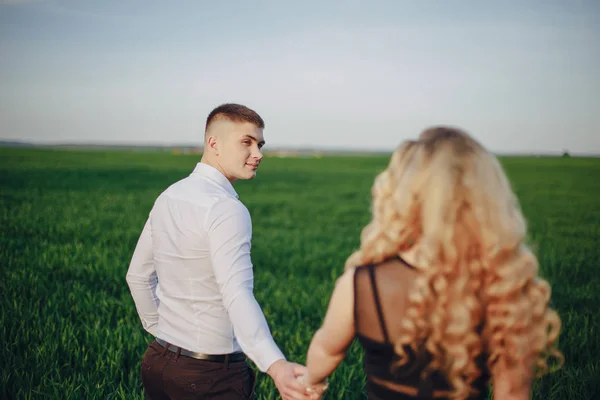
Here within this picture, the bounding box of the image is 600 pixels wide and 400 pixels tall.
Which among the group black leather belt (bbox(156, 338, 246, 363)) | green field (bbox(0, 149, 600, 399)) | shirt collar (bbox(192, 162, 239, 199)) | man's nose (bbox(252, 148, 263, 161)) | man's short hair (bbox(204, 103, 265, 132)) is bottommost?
green field (bbox(0, 149, 600, 399))

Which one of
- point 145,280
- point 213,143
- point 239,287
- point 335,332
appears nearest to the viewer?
point 335,332

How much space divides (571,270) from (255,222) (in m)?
8.46

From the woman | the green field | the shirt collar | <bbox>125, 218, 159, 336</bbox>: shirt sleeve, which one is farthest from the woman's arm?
the green field

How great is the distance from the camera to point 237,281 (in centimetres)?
211

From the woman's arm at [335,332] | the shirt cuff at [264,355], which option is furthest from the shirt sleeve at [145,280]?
the woman's arm at [335,332]

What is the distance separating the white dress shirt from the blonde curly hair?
72 cm

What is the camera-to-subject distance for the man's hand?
1.94 metres

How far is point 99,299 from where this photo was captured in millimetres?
5898

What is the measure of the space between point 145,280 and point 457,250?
1.81 metres

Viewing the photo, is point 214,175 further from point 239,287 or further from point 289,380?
point 289,380

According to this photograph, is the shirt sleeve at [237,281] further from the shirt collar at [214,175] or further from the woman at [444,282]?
the woman at [444,282]

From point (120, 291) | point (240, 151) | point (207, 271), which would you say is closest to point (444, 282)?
point (207, 271)

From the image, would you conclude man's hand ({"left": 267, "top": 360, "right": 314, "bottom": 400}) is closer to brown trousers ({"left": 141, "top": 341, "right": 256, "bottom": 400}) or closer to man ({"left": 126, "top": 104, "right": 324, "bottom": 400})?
man ({"left": 126, "top": 104, "right": 324, "bottom": 400})

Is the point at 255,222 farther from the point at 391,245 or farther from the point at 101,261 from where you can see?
the point at 391,245
